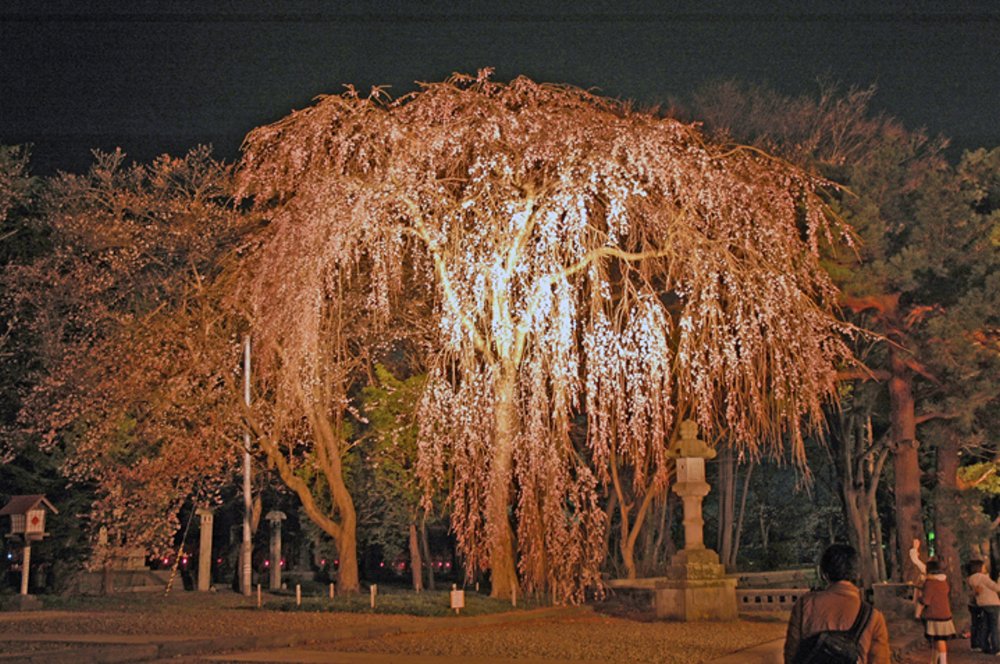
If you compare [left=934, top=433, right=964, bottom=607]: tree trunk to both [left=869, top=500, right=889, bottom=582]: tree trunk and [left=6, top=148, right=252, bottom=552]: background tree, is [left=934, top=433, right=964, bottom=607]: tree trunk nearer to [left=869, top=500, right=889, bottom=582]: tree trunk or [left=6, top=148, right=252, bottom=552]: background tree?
[left=869, top=500, right=889, bottom=582]: tree trunk

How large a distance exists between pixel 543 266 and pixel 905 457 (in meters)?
13.0

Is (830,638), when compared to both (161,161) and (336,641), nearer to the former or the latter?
(336,641)

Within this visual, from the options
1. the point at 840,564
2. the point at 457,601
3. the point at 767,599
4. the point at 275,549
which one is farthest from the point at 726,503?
the point at 840,564

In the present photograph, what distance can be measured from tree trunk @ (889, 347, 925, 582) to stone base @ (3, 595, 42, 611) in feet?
70.1

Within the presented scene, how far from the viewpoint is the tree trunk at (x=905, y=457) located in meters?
26.7

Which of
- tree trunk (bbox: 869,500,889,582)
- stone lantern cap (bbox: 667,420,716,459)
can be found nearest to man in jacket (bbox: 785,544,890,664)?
stone lantern cap (bbox: 667,420,716,459)

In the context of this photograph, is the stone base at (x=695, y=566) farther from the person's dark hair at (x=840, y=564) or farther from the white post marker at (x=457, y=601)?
the person's dark hair at (x=840, y=564)

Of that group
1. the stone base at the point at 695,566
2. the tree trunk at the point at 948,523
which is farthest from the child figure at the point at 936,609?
the tree trunk at the point at 948,523

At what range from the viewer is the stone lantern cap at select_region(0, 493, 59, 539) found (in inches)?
Result: 1163

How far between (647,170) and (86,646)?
11275 millimetres

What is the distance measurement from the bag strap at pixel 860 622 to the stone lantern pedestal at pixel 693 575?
1546cm

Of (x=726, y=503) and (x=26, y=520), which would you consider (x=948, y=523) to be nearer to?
(x=726, y=503)

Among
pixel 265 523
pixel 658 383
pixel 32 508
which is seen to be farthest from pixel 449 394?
pixel 265 523

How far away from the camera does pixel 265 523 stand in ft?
161
